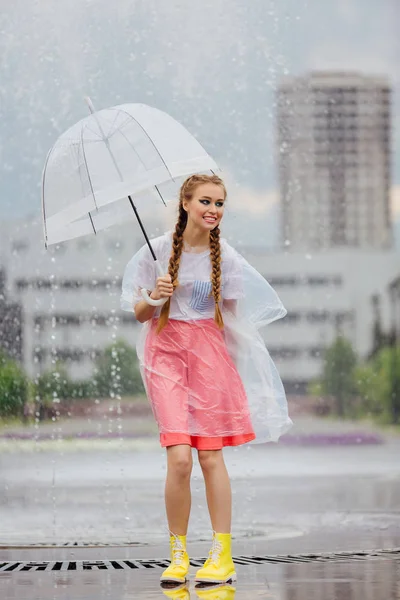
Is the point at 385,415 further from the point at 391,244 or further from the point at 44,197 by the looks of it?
the point at 44,197

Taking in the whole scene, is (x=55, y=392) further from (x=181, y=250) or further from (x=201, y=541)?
(x=181, y=250)

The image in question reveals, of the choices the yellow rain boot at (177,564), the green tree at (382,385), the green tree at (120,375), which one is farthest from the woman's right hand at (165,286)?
the green tree at (382,385)

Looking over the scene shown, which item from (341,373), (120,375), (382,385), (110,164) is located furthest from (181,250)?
(341,373)

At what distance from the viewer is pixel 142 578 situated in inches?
161

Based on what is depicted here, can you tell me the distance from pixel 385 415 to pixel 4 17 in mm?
33301

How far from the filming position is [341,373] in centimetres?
5181

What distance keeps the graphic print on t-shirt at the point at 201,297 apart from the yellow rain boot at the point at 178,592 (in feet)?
2.49

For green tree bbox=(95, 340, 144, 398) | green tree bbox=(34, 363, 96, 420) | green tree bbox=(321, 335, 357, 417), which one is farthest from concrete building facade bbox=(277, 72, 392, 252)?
green tree bbox=(34, 363, 96, 420)

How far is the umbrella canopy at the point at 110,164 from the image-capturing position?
14.0 ft

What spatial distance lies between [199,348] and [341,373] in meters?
48.0

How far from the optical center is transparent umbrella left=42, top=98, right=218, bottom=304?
14.0 feet

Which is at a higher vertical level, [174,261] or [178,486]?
[174,261]

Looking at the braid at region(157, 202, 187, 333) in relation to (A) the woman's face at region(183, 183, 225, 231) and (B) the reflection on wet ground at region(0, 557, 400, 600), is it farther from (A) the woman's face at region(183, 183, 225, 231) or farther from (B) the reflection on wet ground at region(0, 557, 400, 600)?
(B) the reflection on wet ground at region(0, 557, 400, 600)

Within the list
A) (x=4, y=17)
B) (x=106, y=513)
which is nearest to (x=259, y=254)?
(x=4, y=17)
